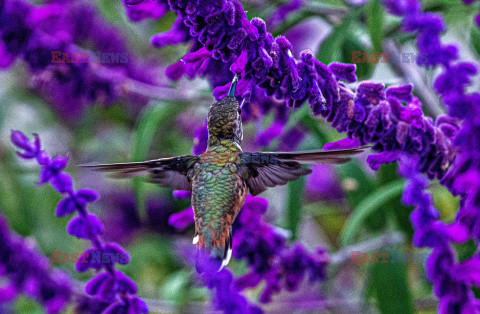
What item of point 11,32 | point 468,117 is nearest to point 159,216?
point 11,32

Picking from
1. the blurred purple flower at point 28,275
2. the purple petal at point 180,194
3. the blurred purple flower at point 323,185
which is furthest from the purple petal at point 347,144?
the blurred purple flower at point 323,185

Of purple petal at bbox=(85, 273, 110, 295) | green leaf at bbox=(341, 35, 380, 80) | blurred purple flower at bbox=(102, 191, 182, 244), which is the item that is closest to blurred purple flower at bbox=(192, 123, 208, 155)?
purple petal at bbox=(85, 273, 110, 295)

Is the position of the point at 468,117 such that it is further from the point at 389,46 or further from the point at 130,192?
the point at 130,192

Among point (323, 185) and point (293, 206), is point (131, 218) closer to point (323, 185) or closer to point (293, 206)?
point (323, 185)

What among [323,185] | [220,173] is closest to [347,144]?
[220,173]

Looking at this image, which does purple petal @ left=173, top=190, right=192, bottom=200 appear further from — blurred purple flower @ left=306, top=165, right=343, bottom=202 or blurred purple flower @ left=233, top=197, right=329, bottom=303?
blurred purple flower @ left=306, top=165, right=343, bottom=202
